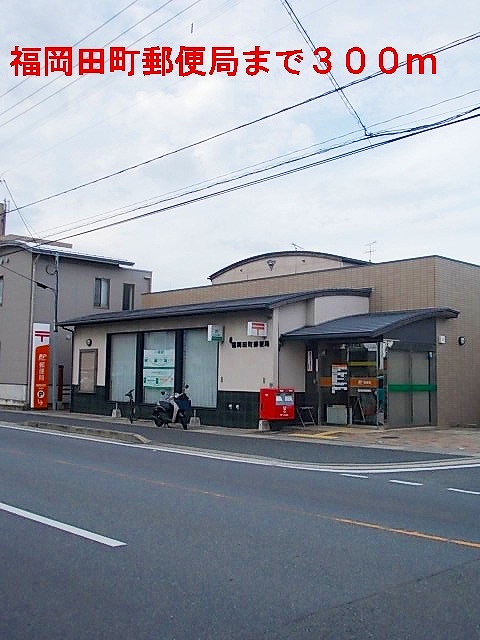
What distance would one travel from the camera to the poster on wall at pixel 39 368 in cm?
3325

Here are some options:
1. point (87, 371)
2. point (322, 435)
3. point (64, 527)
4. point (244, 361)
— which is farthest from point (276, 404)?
point (64, 527)

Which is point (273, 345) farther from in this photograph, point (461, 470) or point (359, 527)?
point (359, 527)

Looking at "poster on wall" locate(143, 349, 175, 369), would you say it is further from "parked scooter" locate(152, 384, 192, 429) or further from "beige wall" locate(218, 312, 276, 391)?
"parked scooter" locate(152, 384, 192, 429)

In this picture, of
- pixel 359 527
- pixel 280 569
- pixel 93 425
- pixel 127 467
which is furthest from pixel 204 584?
pixel 93 425

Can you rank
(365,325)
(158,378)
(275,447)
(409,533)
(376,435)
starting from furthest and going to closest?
(158,378) → (365,325) → (376,435) → (275,447) → (409,533)

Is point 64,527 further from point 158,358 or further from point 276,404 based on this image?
point 158,358

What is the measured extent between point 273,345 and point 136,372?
7.24 meters

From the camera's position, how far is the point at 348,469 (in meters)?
14.4

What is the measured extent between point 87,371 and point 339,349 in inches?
469

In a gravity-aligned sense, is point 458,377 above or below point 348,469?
above

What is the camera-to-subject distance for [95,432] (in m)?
21.5

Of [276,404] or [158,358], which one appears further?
[158,358]

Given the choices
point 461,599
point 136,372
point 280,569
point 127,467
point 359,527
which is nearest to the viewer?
point 461,599

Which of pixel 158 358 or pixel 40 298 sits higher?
pixel 40 298
